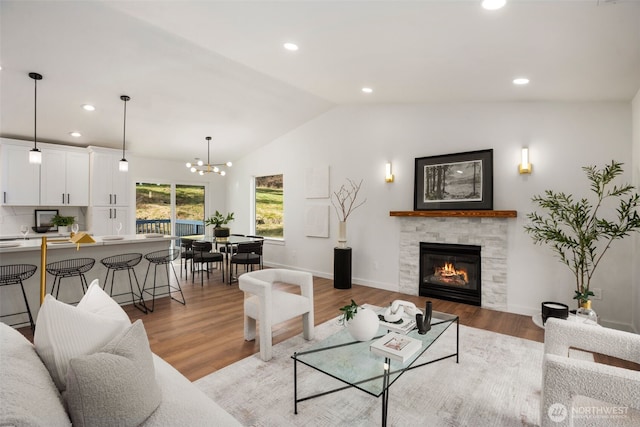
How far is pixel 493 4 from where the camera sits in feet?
7.18

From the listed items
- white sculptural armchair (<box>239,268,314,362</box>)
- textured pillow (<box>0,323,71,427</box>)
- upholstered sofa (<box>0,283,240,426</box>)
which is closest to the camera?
textured pillow (<box>0,323,71,427</box>)

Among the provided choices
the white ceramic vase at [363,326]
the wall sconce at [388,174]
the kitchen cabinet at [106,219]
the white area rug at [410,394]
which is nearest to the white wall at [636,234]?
the white area rug at [410,394]

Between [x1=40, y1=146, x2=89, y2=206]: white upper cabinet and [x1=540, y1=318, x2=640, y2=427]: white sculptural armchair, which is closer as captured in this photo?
[x1=540, y1=318, x2=640, y2=427]: white sculptural armchair

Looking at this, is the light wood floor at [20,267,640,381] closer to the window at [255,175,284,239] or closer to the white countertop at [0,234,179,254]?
the white countertop at [0,234,179,254]

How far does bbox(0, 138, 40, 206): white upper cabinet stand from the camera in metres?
5.12

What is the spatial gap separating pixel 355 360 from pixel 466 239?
318 cm

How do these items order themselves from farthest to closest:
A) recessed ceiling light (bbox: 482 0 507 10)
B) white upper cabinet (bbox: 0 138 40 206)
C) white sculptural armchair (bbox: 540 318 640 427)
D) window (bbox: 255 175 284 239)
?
window (bbox: 255 175 284 239) → white upper cabinet (bbox: 0 138 40 206) → recessed ceiling light (bbox: 482 0 507 10) → white sculptural armchair (bbox: 540 318 640 427)

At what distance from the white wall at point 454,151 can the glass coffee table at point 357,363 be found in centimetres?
256

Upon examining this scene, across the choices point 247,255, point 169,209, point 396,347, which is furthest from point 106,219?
point 396,347

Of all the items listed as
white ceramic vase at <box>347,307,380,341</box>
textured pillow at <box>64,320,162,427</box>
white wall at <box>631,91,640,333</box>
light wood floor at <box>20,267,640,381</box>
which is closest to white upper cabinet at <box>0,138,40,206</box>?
light wood floor at <box>20,267,640,381</box>

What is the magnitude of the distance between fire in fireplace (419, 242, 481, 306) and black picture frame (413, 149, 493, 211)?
62cm

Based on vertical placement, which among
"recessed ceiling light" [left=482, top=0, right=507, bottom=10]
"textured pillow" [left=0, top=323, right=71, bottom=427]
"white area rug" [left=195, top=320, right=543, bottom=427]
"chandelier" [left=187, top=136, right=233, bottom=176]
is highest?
"recessed ceiling light" [left=482, top=0, right=507, bottom=10]

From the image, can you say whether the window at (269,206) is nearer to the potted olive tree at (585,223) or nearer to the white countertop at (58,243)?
the white countertop at (58,243)

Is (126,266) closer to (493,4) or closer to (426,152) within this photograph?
(426,152)
